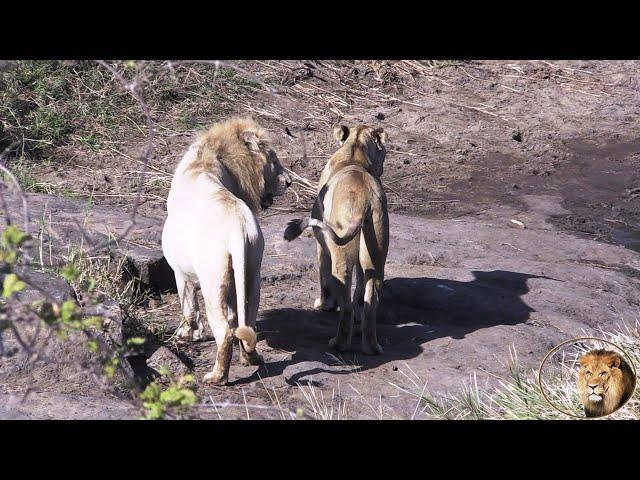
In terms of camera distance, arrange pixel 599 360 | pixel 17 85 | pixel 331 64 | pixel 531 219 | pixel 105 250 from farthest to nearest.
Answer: pixel 331 64
pixel 17 85
pixel 531 219
pixel 105 250
pixel 599 360

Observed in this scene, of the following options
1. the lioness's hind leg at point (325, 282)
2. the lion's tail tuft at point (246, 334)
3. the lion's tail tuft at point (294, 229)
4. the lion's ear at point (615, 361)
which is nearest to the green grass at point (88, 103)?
the lioness's hind leg at point (325, 282)

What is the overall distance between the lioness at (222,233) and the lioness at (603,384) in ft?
6.60

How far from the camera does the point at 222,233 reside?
21.2 feet

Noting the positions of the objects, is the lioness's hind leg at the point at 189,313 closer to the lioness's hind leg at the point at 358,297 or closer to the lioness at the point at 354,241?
the lioness at the point at 354,241

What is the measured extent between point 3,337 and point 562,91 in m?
11.3

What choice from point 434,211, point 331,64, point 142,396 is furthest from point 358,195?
point 331,64

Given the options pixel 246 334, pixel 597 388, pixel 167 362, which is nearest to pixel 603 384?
pixel 597 388

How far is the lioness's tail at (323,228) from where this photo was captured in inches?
265

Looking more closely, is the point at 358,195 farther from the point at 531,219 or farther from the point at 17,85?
the point at 17,85

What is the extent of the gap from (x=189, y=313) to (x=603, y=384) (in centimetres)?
325

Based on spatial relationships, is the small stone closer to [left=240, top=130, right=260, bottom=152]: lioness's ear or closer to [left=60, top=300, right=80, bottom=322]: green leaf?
[left=240, top=130, right=260, bottom=152]: lioness's ear

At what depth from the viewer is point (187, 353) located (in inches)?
288

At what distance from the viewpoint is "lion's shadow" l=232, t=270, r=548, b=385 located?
7.23m

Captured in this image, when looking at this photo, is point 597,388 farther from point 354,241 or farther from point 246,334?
point 354,241
